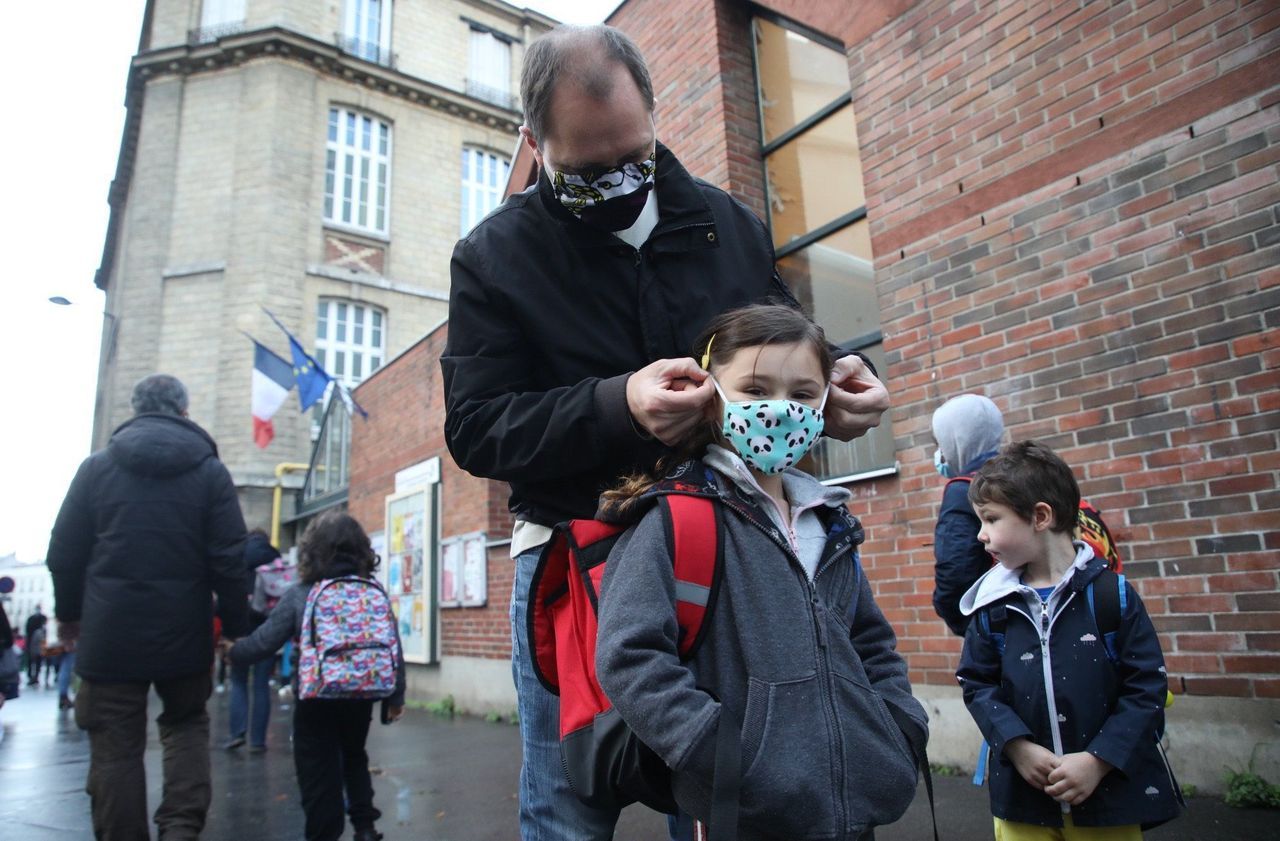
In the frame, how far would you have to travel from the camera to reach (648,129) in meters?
1.63

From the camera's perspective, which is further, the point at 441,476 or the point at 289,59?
the point at 289,59

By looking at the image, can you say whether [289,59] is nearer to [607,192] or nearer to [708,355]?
[607,192]

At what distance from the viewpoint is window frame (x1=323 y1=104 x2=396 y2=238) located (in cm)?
2234

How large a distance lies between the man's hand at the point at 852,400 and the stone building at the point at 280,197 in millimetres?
19846

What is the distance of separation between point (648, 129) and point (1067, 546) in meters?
1.97

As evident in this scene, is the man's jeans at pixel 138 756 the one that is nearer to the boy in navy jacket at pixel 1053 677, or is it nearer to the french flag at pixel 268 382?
the boy in navy jacket at pixel 1053 677

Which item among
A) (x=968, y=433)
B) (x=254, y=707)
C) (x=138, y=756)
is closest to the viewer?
(x=968, y=433)

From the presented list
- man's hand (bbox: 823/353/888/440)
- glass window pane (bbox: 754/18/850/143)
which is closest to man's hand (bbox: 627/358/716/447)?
man's hand (bbox: 823/353/888/440)

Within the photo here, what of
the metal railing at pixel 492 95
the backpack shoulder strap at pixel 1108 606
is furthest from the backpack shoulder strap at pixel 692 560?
the metal railing at pixel 492 95

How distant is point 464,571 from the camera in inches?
398

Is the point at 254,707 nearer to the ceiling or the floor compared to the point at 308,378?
nearer to the floor

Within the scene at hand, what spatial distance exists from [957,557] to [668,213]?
1.89m

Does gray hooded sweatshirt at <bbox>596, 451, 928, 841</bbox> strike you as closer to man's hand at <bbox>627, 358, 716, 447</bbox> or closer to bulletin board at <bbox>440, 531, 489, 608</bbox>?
man's hand at <bbox>627, 358, 716, 447</bbox>

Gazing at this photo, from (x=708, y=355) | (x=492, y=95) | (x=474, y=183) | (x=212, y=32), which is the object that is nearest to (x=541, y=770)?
(x=708, y=355)
